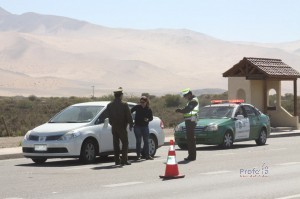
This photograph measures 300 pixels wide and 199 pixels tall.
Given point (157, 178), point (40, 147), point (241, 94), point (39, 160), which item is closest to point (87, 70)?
point (241, 94)

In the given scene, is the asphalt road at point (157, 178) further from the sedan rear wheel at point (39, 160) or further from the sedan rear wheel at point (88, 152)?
the sedan rear wheel at point (88, 152)

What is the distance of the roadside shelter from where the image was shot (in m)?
34.4

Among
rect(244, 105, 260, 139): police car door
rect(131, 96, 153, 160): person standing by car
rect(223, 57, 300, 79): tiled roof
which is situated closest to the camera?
rect(131, 96, 153, 160): person standing by car

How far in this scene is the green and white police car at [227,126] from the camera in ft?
76.6

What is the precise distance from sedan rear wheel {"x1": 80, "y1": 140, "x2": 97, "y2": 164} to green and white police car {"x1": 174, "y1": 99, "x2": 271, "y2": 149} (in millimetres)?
5353

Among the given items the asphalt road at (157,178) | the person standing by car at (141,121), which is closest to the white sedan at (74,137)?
the asphalt road at (157,178)

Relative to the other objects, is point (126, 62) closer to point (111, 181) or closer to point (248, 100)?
point (248, 100)

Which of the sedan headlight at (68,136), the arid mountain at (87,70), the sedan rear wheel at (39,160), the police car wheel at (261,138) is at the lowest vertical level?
the sedan rear wheel at (39,160)

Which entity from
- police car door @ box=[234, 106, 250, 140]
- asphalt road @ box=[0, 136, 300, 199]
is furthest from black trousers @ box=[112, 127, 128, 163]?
police car door @ box=[234, 106, 250, 140]

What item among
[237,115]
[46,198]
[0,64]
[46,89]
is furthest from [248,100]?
[0,64]

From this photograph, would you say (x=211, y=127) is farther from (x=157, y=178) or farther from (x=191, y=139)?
(x=157, y=178)

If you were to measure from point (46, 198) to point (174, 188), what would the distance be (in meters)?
2.37

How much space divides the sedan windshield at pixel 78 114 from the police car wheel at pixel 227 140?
5.72 metres

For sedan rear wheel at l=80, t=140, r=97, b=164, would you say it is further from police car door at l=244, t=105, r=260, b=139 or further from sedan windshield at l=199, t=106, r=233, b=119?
police car door at l=244, t=105, r=260, b=139
